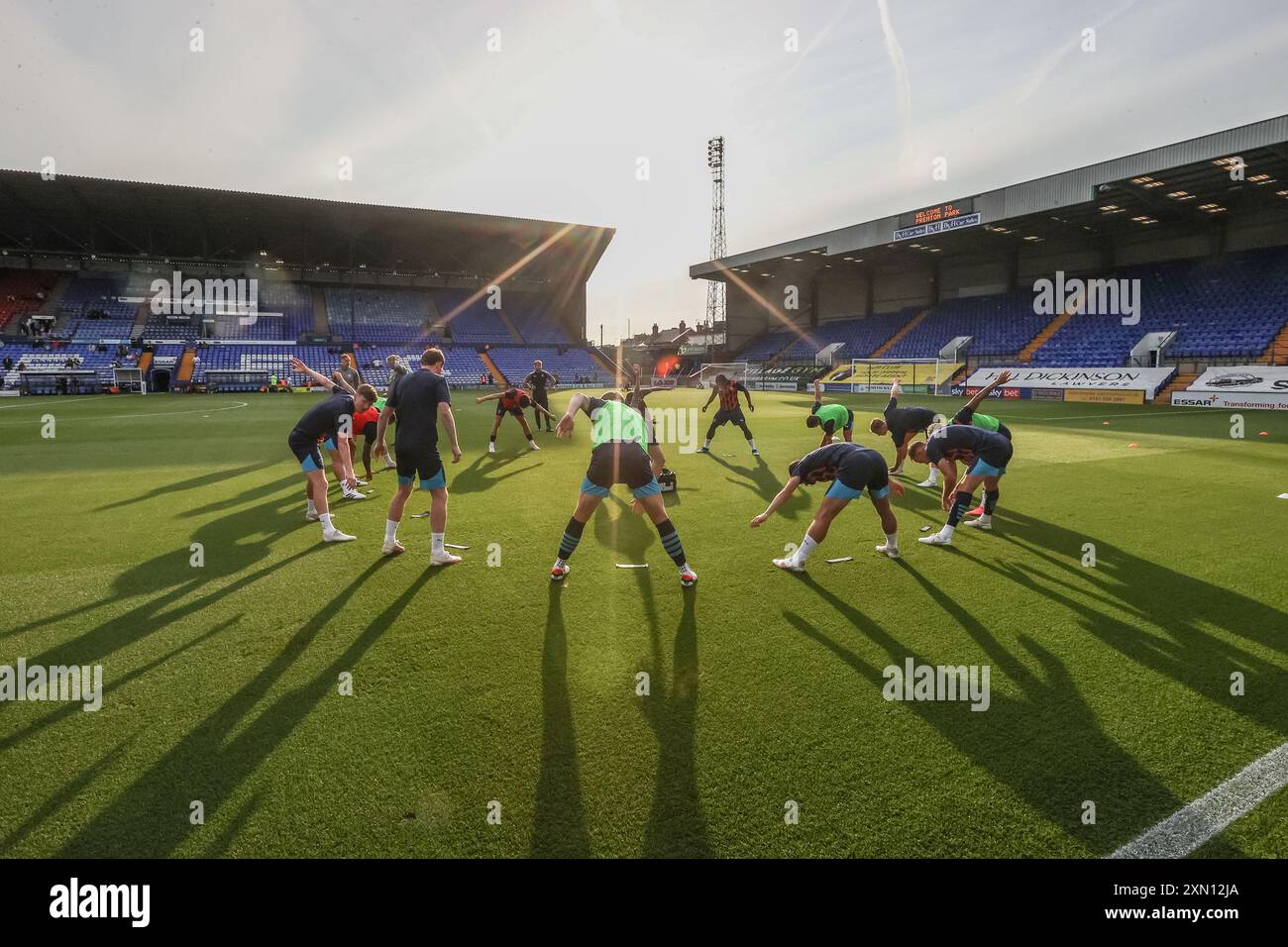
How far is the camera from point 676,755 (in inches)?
132

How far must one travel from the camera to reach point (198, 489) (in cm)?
1041

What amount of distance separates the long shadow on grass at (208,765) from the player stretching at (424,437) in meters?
2.02

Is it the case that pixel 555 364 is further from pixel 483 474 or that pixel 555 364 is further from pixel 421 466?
pixel 421 466

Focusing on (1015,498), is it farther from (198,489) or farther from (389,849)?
(198,489)

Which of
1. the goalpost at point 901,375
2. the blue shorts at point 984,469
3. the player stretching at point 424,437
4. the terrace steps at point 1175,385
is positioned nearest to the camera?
the player stretching at point 424,437

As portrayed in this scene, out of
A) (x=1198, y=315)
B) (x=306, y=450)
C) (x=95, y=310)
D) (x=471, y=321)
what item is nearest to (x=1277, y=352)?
(x=1198, y=315)

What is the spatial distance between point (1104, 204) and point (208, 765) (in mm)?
45001

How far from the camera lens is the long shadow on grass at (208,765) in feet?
9.00

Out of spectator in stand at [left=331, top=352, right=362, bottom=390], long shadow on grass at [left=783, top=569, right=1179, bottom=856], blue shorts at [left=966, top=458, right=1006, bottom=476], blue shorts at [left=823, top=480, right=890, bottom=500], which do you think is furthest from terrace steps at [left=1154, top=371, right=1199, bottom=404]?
spectator in stand at [left=331, top=352, right=362, bottom=390]

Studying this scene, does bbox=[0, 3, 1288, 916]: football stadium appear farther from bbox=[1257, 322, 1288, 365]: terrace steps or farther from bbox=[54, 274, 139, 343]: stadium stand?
bbox=[54, 274, 139, 343]: stadium stand

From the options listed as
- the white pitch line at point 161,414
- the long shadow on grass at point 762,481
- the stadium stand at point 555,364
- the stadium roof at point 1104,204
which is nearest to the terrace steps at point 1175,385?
the stadium roof at point 1104,204

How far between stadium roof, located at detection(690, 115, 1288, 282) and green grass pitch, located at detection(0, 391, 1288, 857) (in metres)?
29.7

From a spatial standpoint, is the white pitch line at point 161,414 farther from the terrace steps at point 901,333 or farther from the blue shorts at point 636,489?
the terrace steps at point 901,333

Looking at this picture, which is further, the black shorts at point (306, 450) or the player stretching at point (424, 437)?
the black shorts at point (306, 450)
